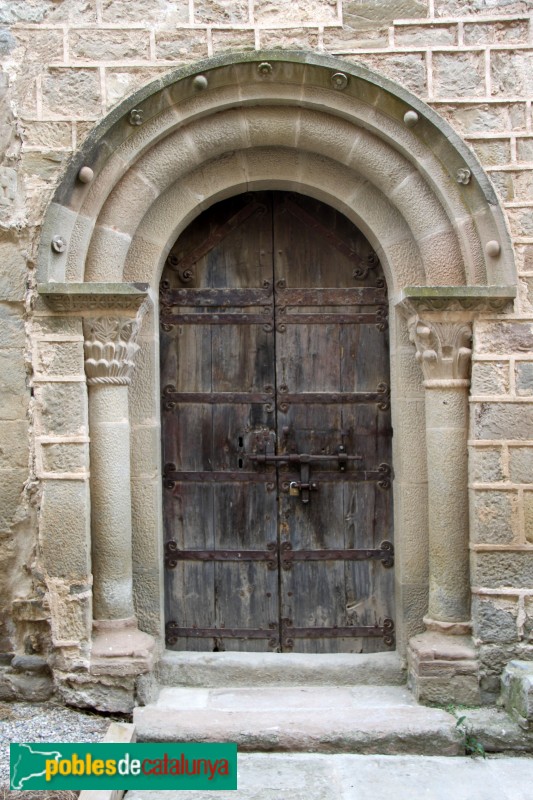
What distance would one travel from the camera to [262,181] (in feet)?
14.3

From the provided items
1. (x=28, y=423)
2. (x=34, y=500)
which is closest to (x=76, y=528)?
(x=34, y=500)

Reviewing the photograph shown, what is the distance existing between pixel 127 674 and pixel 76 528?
0.75 meters

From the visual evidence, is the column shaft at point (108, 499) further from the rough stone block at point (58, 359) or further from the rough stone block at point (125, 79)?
the rough stone block at point (125, 79)

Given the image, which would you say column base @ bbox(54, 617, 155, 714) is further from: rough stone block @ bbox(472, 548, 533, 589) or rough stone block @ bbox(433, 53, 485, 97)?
rough stone block @ bbox(433, 53, 485, 97)

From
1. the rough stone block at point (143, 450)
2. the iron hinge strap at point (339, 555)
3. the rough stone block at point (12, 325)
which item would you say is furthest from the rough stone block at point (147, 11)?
the iron hinge strap at point (339, 555)

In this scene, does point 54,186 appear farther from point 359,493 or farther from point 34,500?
point 359,493

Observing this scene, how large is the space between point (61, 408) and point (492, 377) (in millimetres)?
2154

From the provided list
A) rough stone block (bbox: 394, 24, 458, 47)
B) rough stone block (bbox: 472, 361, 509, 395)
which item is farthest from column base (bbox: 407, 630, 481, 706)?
rough stone block (bbox: 394, 24, 458, 47)

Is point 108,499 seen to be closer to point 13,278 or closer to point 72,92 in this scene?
point 13,278

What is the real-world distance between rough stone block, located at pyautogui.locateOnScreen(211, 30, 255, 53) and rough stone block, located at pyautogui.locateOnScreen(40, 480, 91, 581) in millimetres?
2293

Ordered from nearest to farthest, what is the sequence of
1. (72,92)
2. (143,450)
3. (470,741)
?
1. (470,741)
2. (72,92)
3. (143,450)

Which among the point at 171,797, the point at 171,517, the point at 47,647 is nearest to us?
the point at 171,797

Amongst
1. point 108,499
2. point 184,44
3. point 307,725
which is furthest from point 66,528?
point 184,44

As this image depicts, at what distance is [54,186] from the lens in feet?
13.2
